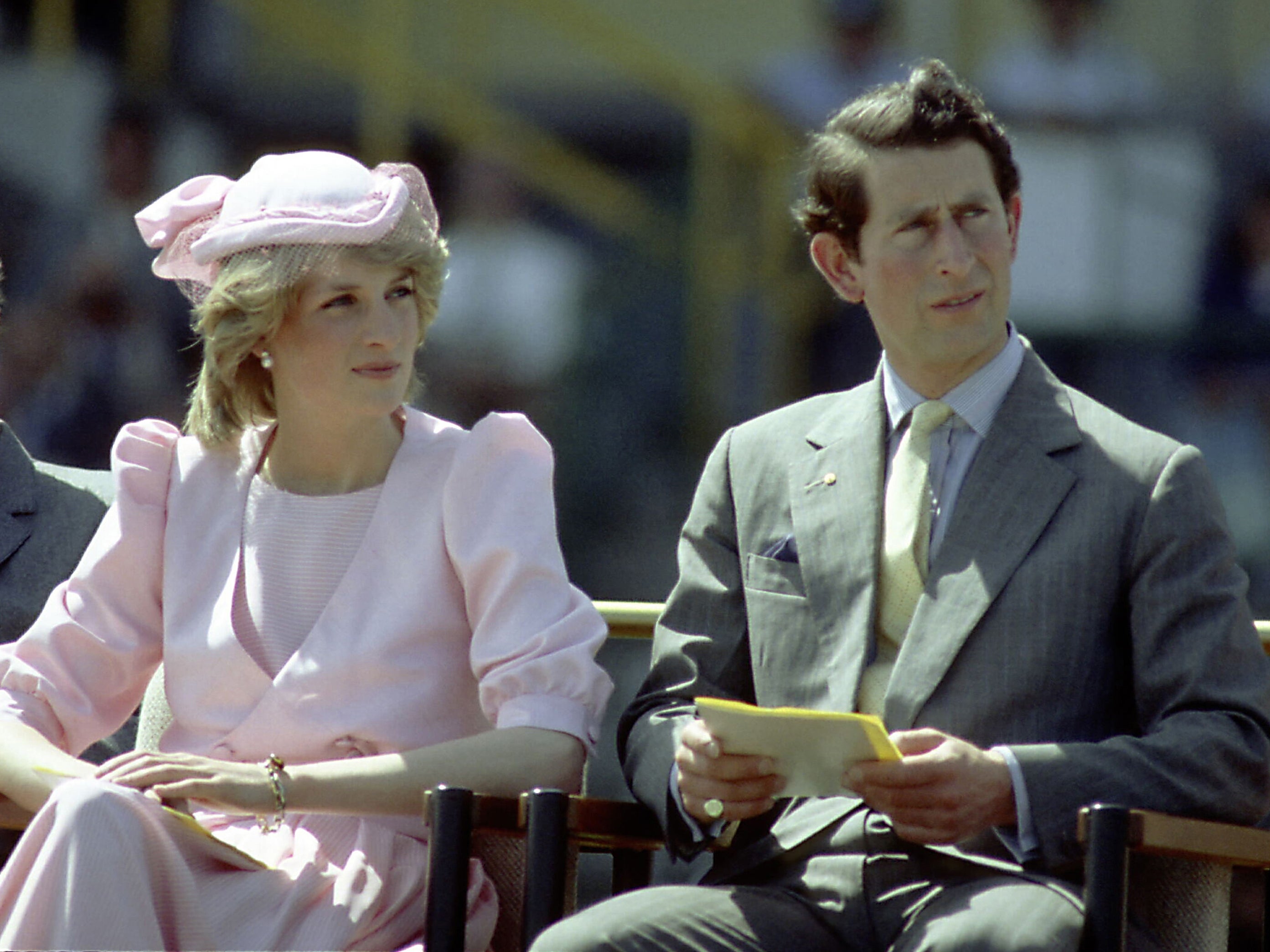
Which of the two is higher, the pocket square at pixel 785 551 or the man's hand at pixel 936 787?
the pocket square at pixel 785 551

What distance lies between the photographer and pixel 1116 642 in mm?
2723

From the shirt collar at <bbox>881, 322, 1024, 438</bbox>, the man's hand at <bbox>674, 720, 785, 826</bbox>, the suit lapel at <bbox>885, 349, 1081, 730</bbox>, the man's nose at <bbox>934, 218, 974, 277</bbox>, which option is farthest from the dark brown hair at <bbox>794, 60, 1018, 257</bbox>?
the man's hand at <bbox>674, 720, 785, 826</bbox>

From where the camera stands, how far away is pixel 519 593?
2.91 metres

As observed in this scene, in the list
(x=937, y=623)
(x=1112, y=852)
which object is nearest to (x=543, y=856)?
(x=937, y=623)

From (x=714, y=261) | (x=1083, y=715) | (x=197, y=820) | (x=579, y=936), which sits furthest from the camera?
(x=714, y=261)

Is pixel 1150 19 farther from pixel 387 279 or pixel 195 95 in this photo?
pixel 387 279

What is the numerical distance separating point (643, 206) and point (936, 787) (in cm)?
689

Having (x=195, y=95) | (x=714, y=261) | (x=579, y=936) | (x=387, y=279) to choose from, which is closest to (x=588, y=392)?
(x=714, y=261)

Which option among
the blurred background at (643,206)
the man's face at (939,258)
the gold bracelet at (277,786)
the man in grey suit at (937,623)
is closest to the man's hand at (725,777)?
the man in grey suit at (937,623)

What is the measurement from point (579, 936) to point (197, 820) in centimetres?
67

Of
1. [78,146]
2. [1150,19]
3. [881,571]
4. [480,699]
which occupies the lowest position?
[480,699]

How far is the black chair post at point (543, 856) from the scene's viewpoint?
2586 mm

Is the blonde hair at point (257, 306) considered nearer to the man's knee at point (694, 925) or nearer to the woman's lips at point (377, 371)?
the woman's lips at point (377, 371)

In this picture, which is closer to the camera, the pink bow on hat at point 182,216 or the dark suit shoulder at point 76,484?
the pink bow on hat at point 182,216
